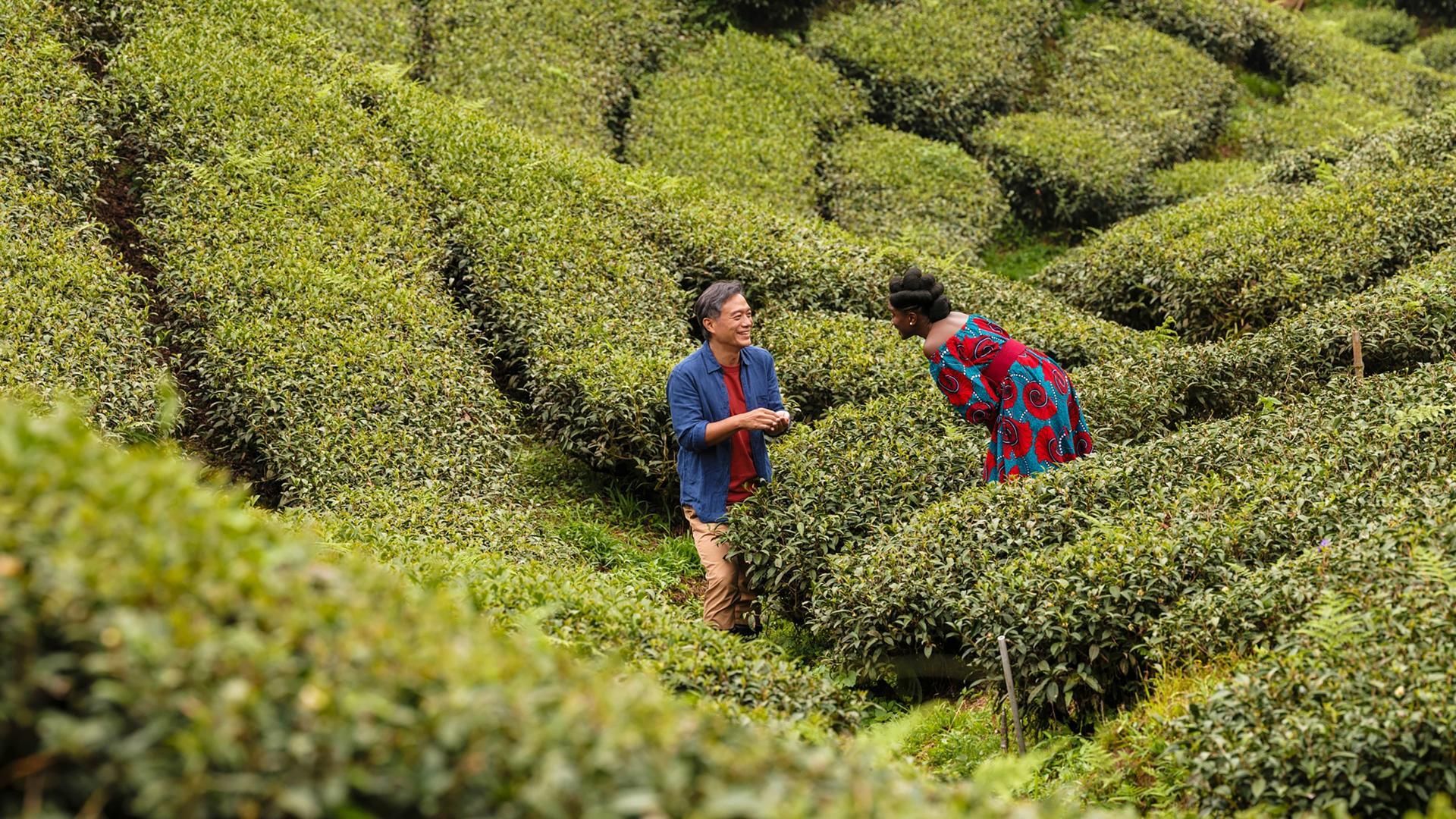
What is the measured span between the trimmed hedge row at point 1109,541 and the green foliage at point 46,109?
700 cm

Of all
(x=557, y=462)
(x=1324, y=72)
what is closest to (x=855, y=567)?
(x=557, y=462)

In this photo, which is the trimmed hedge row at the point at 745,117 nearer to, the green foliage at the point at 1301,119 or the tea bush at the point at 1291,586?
the green foliage at the point at 1301,119

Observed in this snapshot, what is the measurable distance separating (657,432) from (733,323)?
2.02 meters

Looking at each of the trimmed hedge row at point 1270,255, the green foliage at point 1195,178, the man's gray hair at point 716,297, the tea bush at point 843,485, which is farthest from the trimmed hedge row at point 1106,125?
the man's gray hair at point 716,297

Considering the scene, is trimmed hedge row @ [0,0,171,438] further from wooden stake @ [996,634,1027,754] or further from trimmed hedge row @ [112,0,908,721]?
wooden stake @ [996,634,1027,754]

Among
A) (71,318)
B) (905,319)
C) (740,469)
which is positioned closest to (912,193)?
(740,469)

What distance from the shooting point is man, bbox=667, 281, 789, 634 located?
25.0ft

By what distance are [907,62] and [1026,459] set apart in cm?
1209

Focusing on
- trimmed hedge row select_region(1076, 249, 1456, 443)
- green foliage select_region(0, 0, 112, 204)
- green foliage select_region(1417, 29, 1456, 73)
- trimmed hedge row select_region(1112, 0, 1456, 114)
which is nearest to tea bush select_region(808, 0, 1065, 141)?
trimmed hedge row select_region(1112, 0, 1456, 114)

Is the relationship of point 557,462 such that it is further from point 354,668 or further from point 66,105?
point 354,668

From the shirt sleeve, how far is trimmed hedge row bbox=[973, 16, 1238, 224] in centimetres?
1046

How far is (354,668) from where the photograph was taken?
2.70 metres

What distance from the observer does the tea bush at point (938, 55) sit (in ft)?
60.2


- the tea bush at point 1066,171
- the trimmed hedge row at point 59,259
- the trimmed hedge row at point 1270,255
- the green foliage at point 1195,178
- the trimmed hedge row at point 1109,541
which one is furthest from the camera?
the green foliage at point 1195,178
